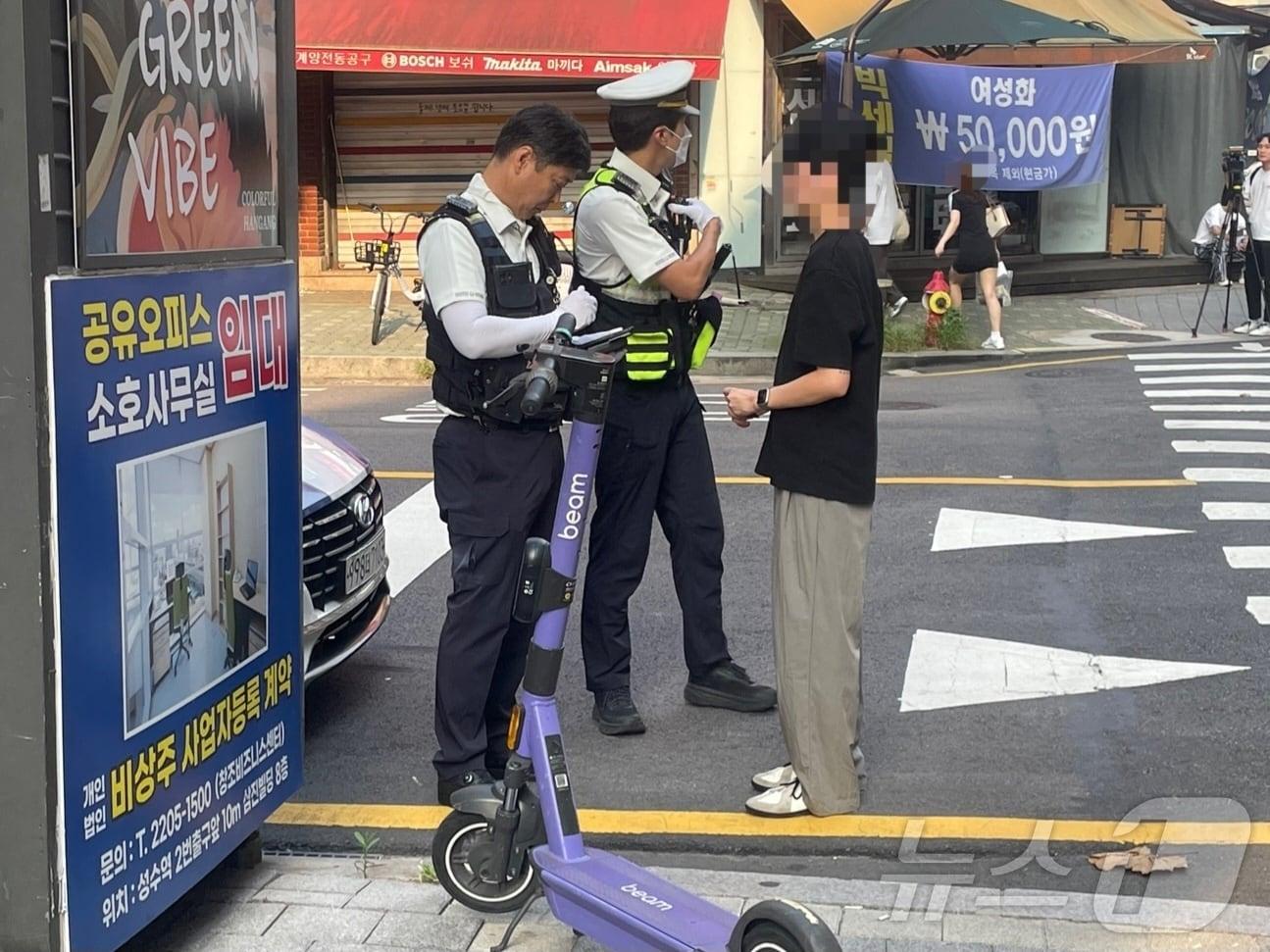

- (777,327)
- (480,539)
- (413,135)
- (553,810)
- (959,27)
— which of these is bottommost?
(553,810)

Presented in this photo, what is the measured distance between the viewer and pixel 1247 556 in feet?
23.3

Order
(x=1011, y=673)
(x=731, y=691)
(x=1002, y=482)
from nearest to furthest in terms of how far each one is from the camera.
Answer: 1. (x=731, y=691)
2. (x=1011, y=673)
3. (x=1002, y=482)

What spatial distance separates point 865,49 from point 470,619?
12.2 m

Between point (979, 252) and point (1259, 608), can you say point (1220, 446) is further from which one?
point (979, 252)

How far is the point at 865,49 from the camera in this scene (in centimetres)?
1533

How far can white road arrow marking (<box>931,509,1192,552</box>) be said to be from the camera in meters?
7.46

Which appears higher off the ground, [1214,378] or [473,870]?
[1214,378]

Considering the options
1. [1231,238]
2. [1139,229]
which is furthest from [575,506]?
[1139,229]

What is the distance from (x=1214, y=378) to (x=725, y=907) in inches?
388

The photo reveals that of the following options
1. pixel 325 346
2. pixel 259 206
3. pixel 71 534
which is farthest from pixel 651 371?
pixel 325 346

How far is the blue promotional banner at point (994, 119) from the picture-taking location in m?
17.4

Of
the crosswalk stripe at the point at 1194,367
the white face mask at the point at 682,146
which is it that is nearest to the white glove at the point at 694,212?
the white face mask at the point at 682,146

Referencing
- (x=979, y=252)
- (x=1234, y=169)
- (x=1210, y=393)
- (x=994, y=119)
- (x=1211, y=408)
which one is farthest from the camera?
(x=994, y=119)

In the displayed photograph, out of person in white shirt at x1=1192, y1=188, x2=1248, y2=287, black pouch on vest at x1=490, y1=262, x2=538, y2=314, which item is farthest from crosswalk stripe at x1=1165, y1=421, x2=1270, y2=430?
black pouch on vest at x1=490, y1=262, x2=538, y2=314
